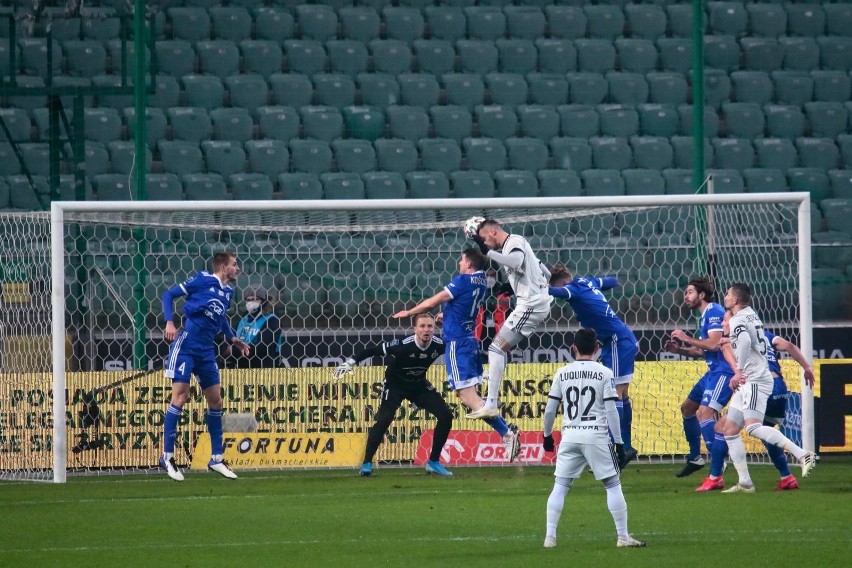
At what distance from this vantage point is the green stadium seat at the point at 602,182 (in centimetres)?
1909

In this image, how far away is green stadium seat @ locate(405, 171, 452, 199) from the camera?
1864cm

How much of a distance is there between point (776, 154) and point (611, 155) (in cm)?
271

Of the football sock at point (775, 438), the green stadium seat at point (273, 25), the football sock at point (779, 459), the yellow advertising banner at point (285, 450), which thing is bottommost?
the yellow advertising banner at point (285, 450)

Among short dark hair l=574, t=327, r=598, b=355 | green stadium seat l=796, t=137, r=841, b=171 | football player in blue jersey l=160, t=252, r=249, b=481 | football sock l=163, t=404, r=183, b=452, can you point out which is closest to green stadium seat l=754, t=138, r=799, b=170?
green stadium seat l=796, t=137, r=841, b=171

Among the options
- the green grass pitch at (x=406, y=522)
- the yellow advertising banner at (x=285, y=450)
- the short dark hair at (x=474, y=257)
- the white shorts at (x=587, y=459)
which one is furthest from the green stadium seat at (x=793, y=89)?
the white shorts at (x=587, y=459)

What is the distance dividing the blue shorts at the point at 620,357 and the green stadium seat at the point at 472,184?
7015 millimetres

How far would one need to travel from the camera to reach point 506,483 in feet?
39.0

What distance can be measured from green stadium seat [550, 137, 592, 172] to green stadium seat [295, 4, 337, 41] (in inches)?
162

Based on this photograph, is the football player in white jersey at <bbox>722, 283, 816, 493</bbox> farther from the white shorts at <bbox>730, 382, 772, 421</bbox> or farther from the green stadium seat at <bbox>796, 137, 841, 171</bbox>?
the green stadium seat at <bbox>796, 137, 841, 171</bbox>

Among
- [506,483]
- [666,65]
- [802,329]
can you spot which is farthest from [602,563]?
[666,65]

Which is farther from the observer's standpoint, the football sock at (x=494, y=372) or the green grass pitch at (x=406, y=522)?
the football sock at (x=494, y=372)

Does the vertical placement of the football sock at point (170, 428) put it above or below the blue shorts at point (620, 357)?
below

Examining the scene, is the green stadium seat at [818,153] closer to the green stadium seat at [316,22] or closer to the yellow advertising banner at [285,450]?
the green stadium seat at [316,22]

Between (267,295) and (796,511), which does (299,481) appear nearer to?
(267,295)
